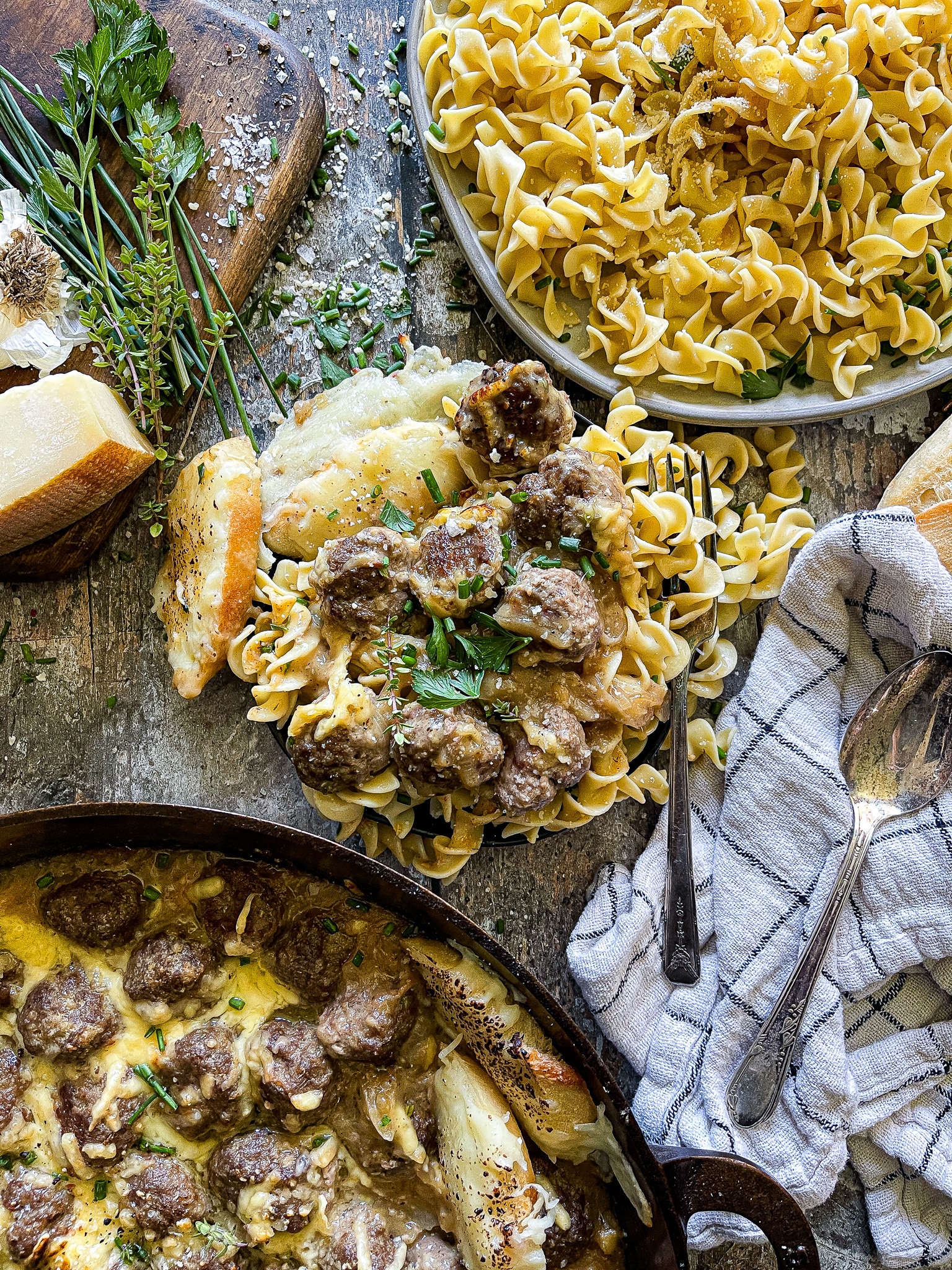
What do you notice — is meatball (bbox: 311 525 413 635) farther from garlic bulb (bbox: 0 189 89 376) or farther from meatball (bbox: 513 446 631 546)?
garlic bulb (bbox: 0 189 89 376)

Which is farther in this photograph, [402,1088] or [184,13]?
[184,13]

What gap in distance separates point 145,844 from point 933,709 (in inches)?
91.9

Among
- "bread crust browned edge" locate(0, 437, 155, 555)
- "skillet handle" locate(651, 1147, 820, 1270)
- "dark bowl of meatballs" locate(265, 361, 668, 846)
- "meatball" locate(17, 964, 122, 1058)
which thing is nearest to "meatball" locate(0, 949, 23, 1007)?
"meatball" locate(17, 964, 122, 1058)

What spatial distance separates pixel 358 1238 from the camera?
286cm

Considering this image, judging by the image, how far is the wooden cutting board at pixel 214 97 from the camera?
10.6 feet

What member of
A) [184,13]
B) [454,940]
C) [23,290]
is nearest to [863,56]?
[184,13]

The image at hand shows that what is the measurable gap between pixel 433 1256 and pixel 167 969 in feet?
3.56

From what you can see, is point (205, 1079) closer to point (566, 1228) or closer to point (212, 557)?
point (566, 1228)

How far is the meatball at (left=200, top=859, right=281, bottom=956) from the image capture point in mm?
2932

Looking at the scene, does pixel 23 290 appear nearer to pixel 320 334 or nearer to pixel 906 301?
pixel 320 334

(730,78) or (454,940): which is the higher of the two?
(730,78)

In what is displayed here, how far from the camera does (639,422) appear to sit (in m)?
3.40

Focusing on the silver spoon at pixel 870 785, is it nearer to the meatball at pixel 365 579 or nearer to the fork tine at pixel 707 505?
the fork tine at pixel 707 505

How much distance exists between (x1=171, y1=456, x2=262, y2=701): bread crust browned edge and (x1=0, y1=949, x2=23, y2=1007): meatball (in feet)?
2.90
